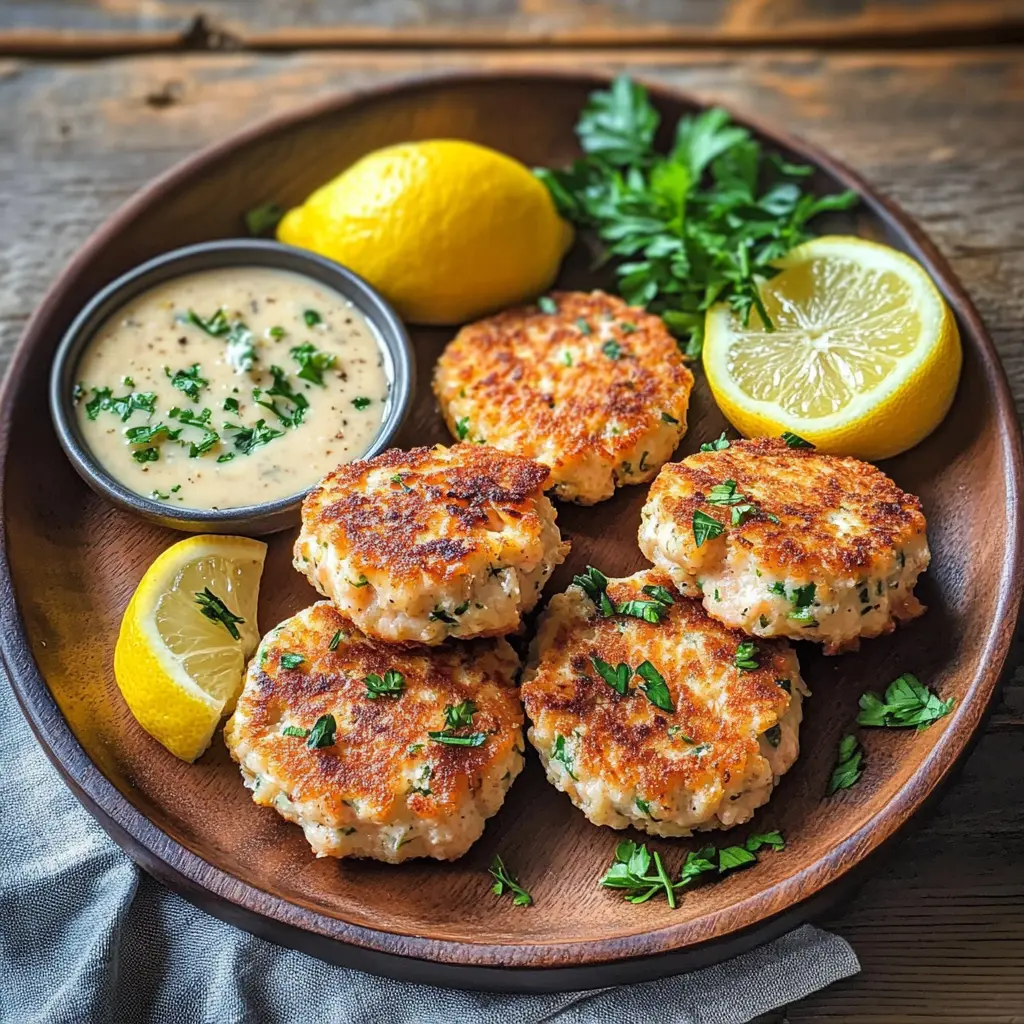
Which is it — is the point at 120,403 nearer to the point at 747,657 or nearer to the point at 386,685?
the point at 386,685

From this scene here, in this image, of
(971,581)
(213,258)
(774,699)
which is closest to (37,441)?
(213,258)

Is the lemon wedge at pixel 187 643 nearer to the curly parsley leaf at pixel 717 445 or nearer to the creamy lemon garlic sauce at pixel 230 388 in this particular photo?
the creamy lemon garlic sauce at pixel 230 388

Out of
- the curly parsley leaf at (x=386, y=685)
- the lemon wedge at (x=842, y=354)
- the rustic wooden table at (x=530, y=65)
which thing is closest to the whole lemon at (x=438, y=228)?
the lemon wedge at (x=842, y=354)

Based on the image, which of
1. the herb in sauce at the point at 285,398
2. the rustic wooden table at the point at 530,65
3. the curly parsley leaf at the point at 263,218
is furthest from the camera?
the rustic wooden table at the point at 530,65

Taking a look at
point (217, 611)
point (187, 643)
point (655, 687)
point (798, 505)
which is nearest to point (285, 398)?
point (217, 611)

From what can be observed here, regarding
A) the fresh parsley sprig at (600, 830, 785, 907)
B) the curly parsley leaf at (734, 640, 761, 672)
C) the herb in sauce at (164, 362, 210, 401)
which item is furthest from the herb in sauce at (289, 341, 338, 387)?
the fresh parsley sprig at (600, 830, 785, 907)

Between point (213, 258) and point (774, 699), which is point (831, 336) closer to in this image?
point (774, 699)

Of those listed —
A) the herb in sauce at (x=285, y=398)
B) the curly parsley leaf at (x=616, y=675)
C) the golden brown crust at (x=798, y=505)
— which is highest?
the golden brown crust at (x=798, y=505)
